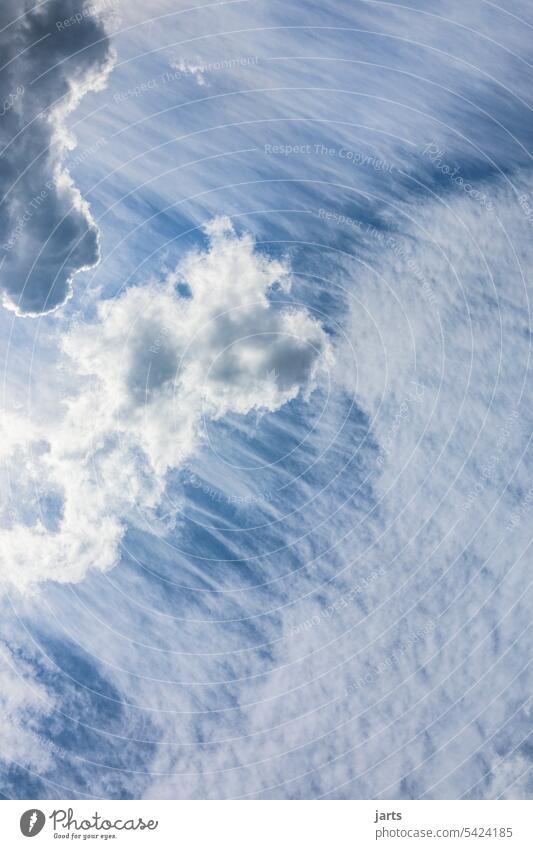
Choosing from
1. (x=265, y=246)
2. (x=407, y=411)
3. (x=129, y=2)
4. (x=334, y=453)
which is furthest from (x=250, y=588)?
(x=129, y=2)

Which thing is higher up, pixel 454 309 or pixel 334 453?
pixel 454 309

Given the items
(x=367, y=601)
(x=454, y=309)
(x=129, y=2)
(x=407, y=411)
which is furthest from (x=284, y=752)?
(x=129, y=2)

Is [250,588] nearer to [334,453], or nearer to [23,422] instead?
[334,453]

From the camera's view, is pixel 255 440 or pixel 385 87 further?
pixel 255 440

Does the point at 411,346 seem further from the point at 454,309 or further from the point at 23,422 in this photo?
the point at 23,422

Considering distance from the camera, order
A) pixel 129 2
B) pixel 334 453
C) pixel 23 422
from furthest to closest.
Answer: pixel 334 453
pixel 23 422
pixel 129 2
